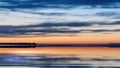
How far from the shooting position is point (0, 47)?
1.09 metres

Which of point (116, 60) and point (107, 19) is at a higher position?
point (107, 19)

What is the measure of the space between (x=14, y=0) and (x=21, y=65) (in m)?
0.28

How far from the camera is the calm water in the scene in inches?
42.1

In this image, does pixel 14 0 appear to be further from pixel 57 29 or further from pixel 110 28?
pixel 110 28

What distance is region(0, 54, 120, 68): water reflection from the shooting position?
1071mm

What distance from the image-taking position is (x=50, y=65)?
1.08 metres

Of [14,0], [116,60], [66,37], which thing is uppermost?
[14,0]

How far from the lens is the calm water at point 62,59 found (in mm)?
1070

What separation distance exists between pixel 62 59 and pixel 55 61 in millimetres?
32

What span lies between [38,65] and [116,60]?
0.34m

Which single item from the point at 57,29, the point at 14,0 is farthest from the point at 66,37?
the point at 14,0

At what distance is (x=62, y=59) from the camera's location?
1.08m

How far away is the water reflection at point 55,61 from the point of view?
1071 millimetres

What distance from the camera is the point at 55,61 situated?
1081 millimetres
